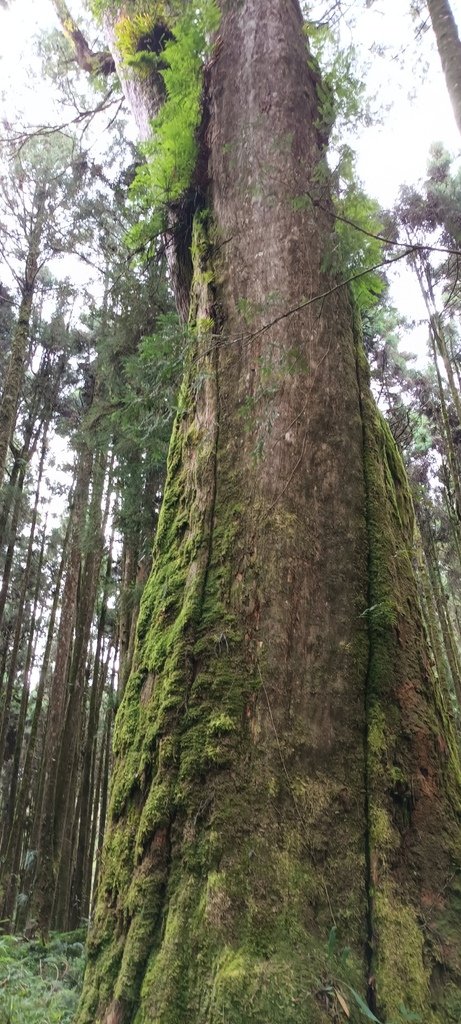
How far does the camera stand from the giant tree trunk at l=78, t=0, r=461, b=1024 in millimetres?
1860

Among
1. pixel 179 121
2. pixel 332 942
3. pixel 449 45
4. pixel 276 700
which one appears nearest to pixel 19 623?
pixel 179 121

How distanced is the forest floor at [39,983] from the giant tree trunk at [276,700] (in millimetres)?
1443

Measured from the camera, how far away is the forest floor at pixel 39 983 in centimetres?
309

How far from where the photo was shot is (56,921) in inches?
404

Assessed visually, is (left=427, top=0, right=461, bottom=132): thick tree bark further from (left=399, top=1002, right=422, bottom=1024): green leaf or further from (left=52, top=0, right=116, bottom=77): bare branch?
(left=399, top=1002, right=422, bottom=1024): green leaf

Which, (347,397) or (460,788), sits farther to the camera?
(347,397)

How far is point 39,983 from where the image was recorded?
4.25m

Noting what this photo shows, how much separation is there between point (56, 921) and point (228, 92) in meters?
12.2

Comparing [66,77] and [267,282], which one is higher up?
[66,77]

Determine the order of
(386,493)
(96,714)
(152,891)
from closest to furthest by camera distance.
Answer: (152,891)
(386,493)
(96,714)

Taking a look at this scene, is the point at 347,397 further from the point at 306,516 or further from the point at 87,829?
the point at 87,829

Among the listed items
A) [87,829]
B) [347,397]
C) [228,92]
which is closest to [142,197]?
[228,92]

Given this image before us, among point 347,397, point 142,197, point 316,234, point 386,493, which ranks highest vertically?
point 142,197

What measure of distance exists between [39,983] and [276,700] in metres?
3.69
